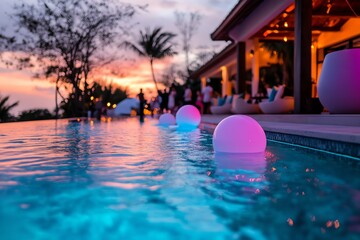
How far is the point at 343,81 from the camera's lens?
6379mm

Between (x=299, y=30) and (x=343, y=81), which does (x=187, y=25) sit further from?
(x=343, y=81)

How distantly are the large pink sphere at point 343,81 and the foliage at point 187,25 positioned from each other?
28751 mm

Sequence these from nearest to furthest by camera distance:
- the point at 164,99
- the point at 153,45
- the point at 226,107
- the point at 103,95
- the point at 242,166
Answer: the point at 242,166 < the point at 226,107 < the point at 164,99 < the point at 153,45 < the point at 103,95

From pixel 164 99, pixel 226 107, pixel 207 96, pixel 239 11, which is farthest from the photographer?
pixel 164 99

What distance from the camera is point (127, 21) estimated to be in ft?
65.2

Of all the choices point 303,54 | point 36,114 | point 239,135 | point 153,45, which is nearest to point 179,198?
point 239,135

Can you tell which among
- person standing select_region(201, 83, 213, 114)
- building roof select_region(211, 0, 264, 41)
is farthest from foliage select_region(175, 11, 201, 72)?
building roof select_region(211, 0, 264, 41)

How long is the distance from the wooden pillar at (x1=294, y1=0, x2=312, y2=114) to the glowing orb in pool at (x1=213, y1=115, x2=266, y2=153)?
434 cm

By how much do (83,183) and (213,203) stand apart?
104 cm

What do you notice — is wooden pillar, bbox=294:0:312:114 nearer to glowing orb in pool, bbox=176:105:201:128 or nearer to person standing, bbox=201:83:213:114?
glowing orb in pool, bbox=176:105:201:128

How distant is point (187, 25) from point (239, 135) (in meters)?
31.7

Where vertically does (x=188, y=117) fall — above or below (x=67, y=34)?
below

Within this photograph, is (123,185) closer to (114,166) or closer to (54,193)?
(54,193)

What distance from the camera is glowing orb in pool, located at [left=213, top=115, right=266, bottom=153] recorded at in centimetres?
400
